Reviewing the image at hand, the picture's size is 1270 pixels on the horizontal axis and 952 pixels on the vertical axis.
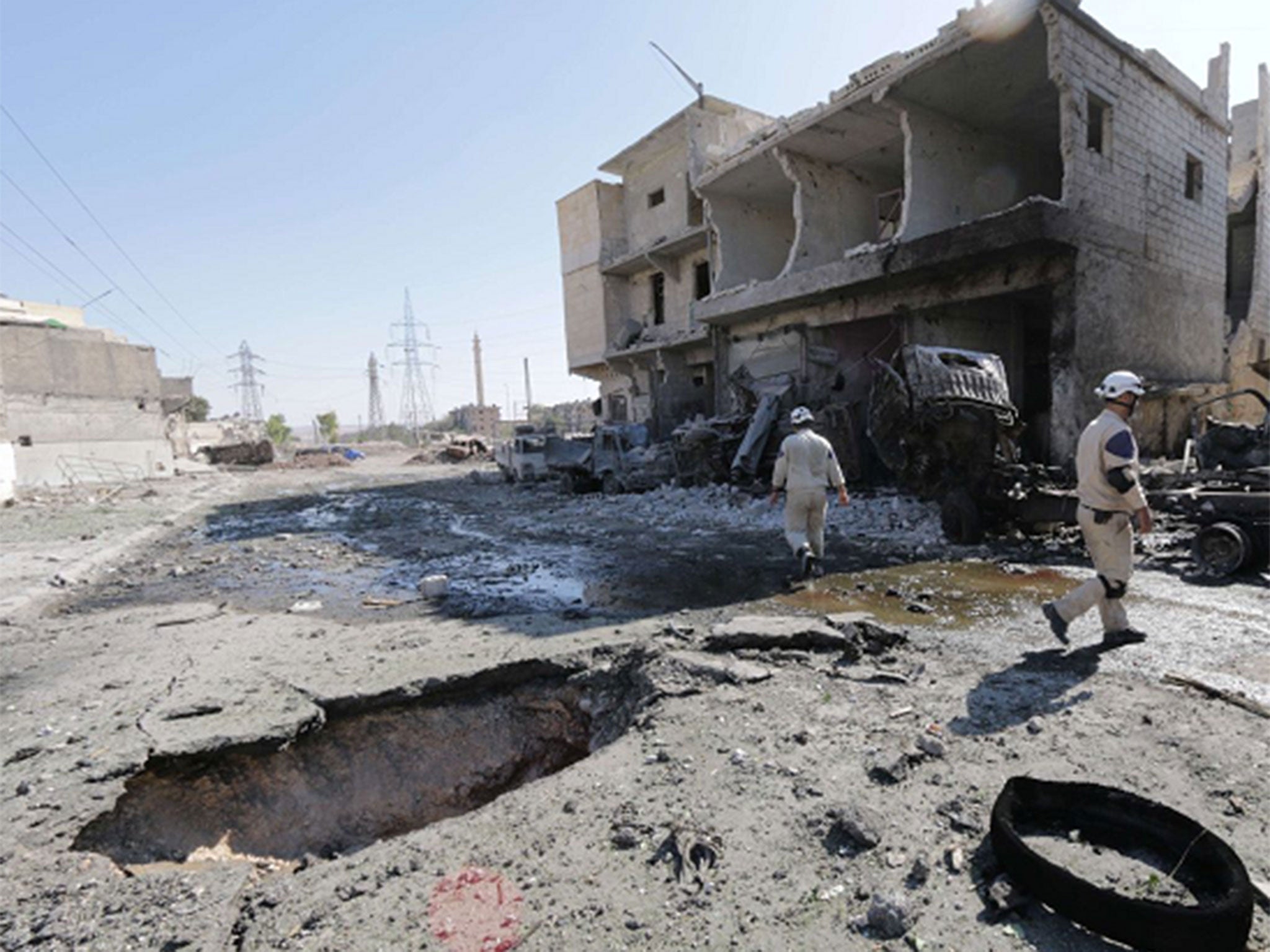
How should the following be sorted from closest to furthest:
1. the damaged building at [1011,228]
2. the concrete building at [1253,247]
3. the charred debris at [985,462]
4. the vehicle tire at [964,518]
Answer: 1. the charred debris at [985,462]
2. the vehicle tire at [964,518]
3. the damaged building at [1011,228]
4. the concrete building at [1253,247]

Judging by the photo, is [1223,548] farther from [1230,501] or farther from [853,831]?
[853,831]

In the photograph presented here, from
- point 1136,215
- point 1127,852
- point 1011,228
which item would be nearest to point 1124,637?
point 1127,852

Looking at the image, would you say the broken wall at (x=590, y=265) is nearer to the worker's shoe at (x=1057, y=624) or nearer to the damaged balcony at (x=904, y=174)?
the damaged balcony at (x=904, y=174)

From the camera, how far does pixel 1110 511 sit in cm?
373

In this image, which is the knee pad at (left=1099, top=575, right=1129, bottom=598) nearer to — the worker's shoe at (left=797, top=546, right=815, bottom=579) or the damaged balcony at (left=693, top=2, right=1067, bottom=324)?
the worker's shoe at (left=797, top=546, right=815, bottom=579)

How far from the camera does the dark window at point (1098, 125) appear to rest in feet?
32.7

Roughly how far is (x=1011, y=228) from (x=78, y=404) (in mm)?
31687

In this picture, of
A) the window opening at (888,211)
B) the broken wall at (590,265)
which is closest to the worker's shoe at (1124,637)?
the window opening at (888,211)

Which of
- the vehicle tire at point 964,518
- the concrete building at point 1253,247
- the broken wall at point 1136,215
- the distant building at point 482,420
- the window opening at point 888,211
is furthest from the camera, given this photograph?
the distant building at point 482,420

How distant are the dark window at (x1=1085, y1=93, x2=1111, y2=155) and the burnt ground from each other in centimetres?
754

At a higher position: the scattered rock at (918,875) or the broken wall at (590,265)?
the broken wall at (590,265)

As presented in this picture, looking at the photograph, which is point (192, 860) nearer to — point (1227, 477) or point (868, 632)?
point (868, 632)

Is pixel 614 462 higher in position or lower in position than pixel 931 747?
higher

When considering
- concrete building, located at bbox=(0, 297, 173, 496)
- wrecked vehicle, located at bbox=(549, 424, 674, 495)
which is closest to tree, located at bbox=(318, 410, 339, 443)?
concrete building, located at bbox=(0, 297, 173, 496)
